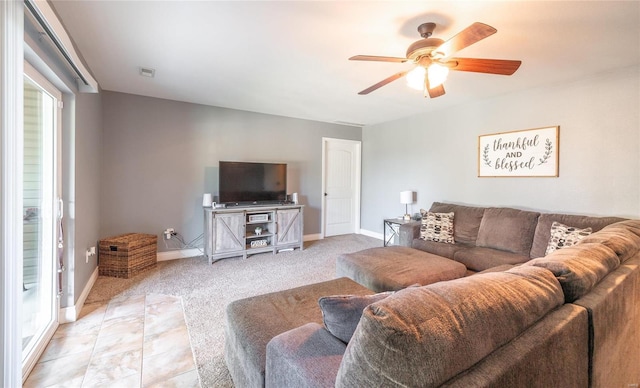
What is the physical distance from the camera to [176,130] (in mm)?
4148

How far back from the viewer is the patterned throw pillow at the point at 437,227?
3.62 meters

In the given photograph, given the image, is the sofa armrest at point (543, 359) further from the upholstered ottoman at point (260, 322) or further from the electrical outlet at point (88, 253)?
the electrical outlet at point (88, 253)

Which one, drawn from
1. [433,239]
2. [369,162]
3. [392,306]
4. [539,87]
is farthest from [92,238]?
[539,87]

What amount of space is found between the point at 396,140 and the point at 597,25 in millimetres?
3265

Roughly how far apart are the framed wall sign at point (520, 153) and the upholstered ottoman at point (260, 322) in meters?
2.90

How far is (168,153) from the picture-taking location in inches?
162

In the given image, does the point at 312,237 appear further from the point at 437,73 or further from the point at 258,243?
the point at 437,73

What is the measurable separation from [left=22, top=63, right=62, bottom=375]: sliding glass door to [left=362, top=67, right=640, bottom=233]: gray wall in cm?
458

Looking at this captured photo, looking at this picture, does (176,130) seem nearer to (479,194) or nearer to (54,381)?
(54,381)

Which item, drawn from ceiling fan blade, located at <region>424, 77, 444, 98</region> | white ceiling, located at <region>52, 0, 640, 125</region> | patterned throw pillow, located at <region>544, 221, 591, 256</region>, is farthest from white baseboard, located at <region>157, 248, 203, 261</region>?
patterned throw pillow, located at <region>544, 221, 591, 256</region>

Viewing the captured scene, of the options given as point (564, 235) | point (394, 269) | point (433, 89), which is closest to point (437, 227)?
point (564, 235)

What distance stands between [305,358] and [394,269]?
159 cm

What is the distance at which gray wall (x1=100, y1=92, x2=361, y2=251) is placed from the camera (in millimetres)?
3770

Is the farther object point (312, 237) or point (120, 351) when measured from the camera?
point (312, 237)
